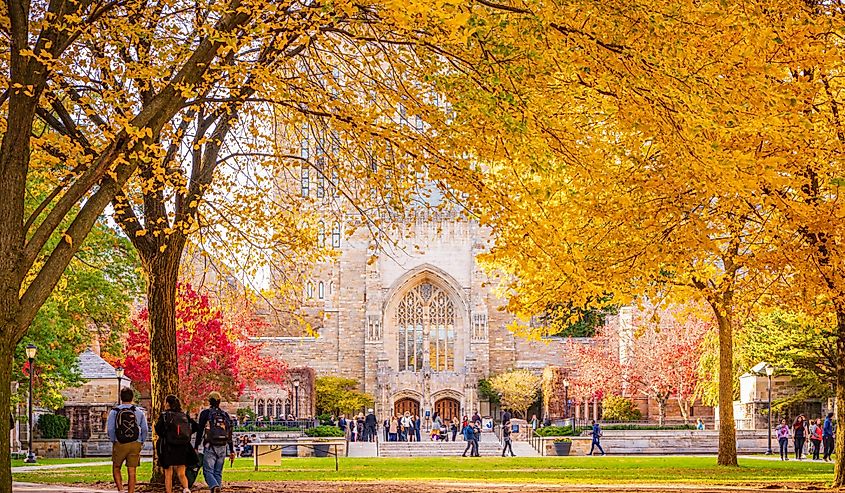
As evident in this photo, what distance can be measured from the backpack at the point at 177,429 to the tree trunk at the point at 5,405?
3186mm

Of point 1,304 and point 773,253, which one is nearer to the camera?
point 1,304

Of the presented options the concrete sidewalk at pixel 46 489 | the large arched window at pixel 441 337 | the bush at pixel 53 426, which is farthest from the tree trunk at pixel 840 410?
the large arched window at pixel 441 337

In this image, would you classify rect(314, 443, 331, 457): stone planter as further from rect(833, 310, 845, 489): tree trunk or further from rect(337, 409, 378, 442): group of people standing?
rect(833, 310, 845, 489): tree trunk

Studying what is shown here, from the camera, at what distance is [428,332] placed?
6203 cm

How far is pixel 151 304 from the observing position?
1535 centimetres

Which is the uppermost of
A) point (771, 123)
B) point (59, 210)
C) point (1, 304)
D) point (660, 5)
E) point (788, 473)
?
point (660, 5)

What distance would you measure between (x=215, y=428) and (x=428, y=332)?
158 feet

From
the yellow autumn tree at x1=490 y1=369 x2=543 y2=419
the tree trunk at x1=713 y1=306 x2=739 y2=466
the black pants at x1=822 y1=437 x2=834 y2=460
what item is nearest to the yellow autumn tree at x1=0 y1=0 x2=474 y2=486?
the tree trunk at x1=713 y1=306 x2=739 y2=466

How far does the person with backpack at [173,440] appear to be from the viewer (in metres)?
13.7

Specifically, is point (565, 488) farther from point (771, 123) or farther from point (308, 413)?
point (308, 413)

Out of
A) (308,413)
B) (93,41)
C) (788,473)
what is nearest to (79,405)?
(308,413)

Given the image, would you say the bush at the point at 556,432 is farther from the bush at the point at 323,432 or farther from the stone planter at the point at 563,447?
the bush at the point at 323,432

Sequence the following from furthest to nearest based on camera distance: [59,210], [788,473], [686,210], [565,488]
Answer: [788,473]
[565,488]
[686,210]
[59,210]

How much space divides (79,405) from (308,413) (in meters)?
15.7
